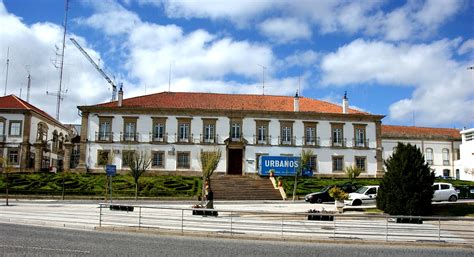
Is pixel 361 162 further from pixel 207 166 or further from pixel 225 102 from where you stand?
pixel 207 166

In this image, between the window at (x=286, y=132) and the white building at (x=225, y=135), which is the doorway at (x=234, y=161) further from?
the window at (x=286, y=132)

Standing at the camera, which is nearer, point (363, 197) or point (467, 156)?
point (363, 197)

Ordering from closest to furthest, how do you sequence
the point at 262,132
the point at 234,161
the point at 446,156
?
the point at 234,161 → the point at 262,132 → the point at 446,156

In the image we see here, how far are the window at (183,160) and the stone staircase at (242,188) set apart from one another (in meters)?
4.30

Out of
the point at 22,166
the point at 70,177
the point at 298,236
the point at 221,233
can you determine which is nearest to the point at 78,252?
the point at 221,233

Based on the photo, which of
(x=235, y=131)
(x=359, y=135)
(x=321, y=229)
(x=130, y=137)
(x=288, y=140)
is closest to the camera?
(x=321, y=229)

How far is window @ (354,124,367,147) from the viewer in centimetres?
4509

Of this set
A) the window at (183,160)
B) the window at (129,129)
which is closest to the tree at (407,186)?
the window at (183,160)

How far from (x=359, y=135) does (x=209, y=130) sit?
15.9 metres

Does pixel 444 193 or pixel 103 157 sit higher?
pixel 103 157

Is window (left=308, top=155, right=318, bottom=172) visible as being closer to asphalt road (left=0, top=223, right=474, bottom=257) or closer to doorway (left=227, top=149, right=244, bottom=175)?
doorway (left=227, top=149, right=244, bottom=175)

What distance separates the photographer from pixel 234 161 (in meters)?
44.0

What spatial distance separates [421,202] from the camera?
750 inches

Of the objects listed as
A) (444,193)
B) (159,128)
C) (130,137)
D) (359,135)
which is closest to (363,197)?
(444,193)
